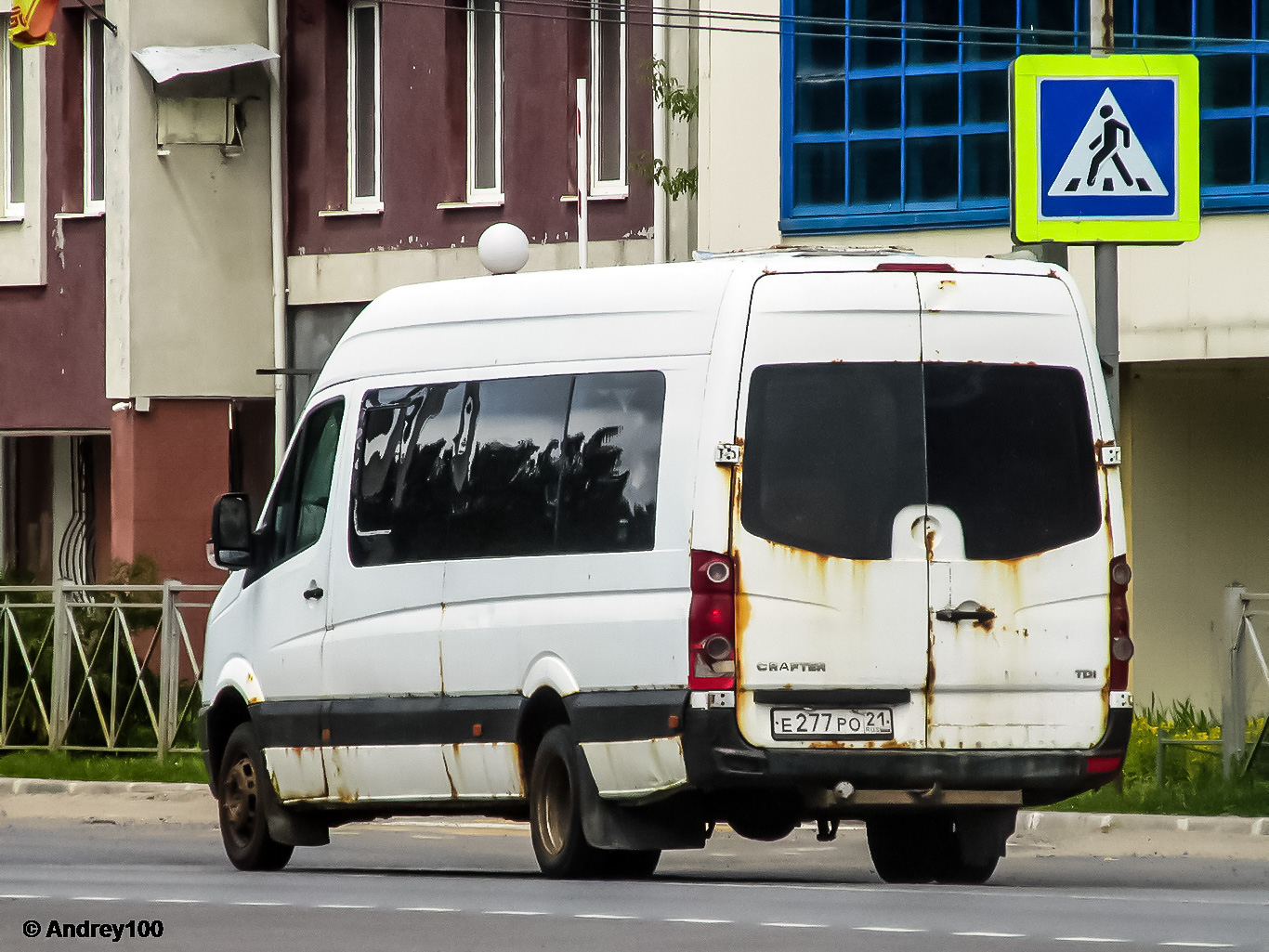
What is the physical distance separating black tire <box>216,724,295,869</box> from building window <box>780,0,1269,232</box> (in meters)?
9.81

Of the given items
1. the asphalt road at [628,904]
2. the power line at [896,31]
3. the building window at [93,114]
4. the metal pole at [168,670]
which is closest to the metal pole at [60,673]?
the metal pole at [168,670]

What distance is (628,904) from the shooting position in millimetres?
10805

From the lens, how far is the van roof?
1179 cm

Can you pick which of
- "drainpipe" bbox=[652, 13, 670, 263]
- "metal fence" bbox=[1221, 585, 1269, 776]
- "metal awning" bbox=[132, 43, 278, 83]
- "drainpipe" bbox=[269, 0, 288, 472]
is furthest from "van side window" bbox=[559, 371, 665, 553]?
"drainpipe" bbox=[269, 0, 288, 472]

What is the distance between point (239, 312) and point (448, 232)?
2.32 meters

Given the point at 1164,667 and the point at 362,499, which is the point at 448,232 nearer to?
the point at 1164,667

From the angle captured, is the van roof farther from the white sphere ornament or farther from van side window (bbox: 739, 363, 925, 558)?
the white sphere ornament

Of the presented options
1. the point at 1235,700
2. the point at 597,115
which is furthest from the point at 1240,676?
the point at 597,115

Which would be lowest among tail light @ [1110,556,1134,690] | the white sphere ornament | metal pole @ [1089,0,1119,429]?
tail light @ [1110,556,1134,690]

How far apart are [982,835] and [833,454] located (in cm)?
210

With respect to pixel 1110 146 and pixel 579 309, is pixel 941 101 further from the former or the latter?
pixel 579 309

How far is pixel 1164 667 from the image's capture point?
22984 millimetres

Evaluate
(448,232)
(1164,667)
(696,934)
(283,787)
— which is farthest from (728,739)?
(448,232)

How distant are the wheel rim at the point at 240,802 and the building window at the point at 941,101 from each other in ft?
32.3
